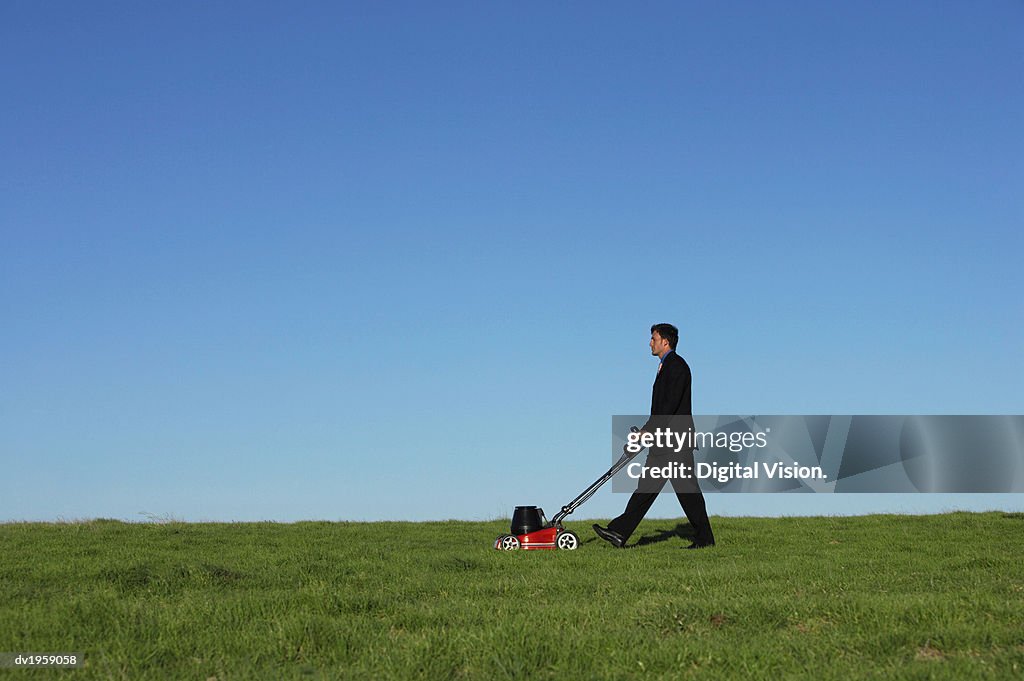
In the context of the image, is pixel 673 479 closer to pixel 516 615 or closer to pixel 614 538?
pixel 614 538

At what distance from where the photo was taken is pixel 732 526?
1811cm

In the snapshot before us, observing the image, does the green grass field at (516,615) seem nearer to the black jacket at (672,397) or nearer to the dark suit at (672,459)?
the dark suit at (672,459)

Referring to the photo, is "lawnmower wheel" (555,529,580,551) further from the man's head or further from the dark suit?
the man's head

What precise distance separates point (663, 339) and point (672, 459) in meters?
1.79

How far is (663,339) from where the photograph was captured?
14914 mm

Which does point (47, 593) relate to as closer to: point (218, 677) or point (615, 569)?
point (218, 677)

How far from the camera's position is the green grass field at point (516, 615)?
6.14 m

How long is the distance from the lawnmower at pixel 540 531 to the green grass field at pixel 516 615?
1489mm

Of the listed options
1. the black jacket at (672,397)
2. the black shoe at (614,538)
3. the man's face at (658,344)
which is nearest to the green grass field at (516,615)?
the black shoe at (614,538)

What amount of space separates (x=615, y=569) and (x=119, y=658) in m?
6.23

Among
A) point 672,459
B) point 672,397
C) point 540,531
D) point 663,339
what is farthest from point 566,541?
point 663,339

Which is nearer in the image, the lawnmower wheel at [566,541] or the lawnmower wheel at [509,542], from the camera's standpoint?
the lawnmower wheel at [509,542]

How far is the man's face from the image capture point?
14898mm

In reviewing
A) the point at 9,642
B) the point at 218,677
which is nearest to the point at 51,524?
the point at 9,642
